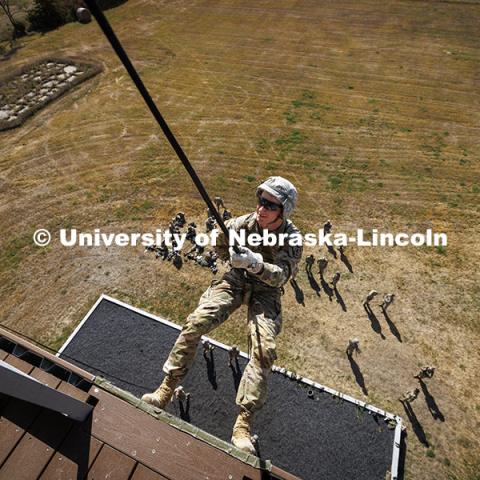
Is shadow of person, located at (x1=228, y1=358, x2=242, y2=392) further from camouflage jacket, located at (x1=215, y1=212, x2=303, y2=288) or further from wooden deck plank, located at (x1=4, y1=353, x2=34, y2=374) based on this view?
wooden deck plank, located at (x1=4, y1=353, x2=34, y2=374)

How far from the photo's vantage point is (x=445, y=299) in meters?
14.0

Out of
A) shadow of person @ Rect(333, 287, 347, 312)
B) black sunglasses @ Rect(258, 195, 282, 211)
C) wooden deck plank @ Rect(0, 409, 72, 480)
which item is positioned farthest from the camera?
shadow of person @ Rect(333, 287, 347, 312)

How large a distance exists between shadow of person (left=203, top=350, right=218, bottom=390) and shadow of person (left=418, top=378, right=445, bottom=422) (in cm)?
670

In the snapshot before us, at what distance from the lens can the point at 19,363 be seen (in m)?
6.16

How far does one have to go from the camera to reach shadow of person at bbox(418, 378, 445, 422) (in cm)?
1100

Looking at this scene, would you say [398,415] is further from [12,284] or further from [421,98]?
[421,98]

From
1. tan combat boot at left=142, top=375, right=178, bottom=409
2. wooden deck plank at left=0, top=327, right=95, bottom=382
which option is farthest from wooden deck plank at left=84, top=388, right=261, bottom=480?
tan combat boot at left=142, top=375, right=178, bottom=409

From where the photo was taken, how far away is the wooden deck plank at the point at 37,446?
5070 mm

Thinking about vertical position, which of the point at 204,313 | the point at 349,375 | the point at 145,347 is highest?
the point at 204,313

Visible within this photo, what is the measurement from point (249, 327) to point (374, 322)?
803cm

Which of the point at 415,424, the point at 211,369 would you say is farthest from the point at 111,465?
the point at 415,424

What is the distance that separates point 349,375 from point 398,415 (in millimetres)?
1758

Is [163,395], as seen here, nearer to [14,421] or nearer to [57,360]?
[57,360]

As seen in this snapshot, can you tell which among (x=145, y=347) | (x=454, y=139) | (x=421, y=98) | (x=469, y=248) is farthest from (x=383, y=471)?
(x=421, y=98)
